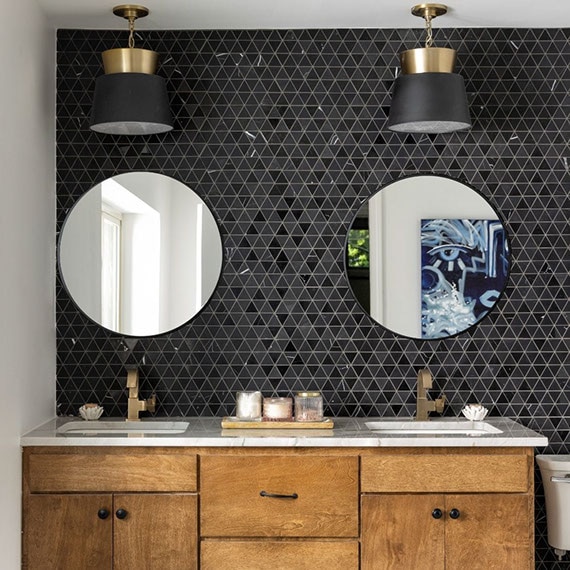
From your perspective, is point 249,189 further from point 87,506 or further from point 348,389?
point 87,506

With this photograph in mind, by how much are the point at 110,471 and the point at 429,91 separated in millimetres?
1817

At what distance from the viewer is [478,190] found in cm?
366

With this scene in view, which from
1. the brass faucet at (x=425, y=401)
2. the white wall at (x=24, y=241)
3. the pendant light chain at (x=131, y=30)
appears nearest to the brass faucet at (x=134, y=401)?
the white wall at (x=24, y=241)

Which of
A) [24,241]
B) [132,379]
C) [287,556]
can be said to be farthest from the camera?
[132,379]

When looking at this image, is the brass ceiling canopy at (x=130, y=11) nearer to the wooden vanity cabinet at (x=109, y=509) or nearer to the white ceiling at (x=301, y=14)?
the white ceiling at (x=301, y=14)

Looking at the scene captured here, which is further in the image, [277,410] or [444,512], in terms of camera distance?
[277,410]

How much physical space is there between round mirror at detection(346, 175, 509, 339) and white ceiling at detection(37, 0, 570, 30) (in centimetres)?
66

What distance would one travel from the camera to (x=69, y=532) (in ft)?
10.2

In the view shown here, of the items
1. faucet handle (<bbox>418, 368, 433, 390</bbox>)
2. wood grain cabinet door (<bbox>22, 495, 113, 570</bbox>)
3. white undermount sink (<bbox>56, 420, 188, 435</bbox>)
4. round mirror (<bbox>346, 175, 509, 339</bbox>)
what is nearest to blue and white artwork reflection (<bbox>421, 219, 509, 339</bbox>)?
round mirror (<bbox>346, 175, 509, 339</bbox>)

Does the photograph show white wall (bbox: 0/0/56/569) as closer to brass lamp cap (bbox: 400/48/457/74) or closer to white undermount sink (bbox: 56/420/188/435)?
white undermount sink (bbox: 56/420/188/435)

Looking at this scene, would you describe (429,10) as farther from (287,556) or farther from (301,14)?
(287,556)

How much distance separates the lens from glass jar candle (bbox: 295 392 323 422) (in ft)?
11.0

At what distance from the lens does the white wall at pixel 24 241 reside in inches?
117

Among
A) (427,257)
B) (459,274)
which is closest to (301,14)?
(427,257)
